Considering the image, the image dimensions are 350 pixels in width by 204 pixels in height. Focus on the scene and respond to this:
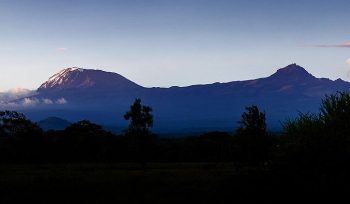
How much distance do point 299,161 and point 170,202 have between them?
1239cm

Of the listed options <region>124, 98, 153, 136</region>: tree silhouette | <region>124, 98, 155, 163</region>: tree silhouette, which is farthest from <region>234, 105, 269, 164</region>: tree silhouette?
<region>124, 98, 155, 163</region>: tree silhouette

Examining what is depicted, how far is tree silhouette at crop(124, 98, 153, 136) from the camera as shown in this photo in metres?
75.4

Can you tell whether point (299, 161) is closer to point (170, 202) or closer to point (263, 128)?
point (170, 202)

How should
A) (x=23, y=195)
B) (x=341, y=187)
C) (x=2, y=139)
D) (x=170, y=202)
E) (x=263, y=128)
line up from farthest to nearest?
(x=2, y=139)
(x=263, y=128)
(x=23, y=195)
(x=170, y=202)
(x=341, y=187)

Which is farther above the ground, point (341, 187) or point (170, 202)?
point (341, 187)

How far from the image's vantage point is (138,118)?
2980 inches

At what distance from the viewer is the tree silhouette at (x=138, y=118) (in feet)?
247

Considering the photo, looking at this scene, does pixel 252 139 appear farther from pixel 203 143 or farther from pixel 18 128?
pixel 203 143

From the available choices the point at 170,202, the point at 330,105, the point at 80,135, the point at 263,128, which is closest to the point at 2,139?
the point at 80,135

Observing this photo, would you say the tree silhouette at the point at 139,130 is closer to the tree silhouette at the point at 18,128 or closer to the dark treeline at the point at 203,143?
the dark treeline at the point at 203,143

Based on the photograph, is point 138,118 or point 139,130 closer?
point 138,118

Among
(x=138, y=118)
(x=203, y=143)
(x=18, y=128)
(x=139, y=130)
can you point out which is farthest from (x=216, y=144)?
(x=18, y=128)

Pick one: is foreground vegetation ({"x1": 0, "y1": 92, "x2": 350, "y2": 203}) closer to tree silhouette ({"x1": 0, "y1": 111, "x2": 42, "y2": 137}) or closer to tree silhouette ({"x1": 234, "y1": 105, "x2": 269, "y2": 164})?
tree silhouette ({"x1": 234, "y1": 105, "x2": 269, "y2": 164})

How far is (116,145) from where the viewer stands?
9756cm
